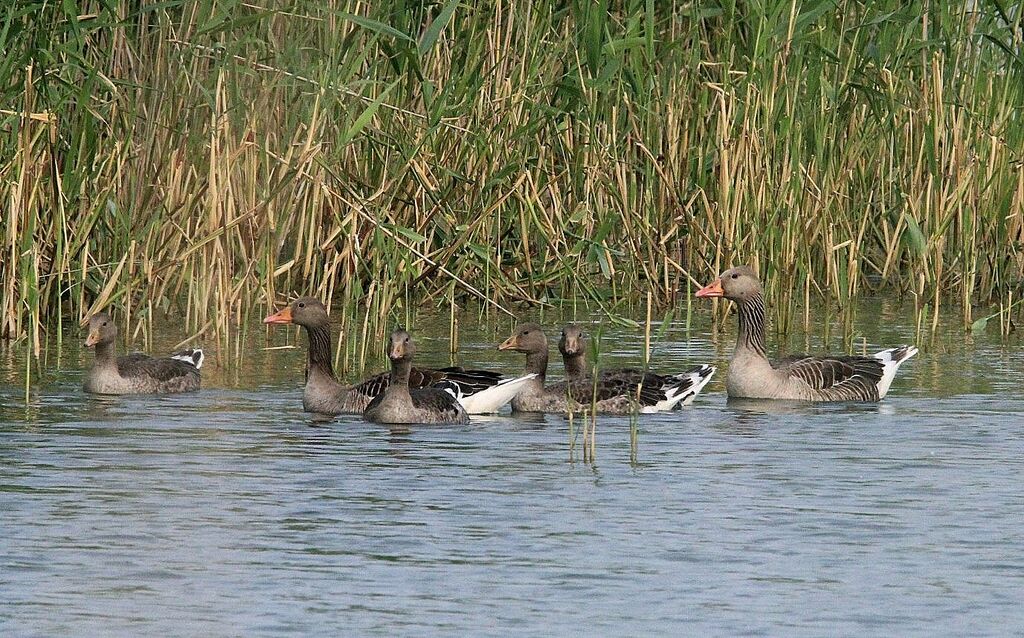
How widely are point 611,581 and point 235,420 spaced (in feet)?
14.8

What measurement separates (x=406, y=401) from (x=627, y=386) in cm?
131

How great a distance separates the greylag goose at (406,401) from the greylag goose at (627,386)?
676 millimetres

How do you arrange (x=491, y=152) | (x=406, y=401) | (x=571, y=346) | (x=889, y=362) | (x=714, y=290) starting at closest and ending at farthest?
(x=406, y=401), (x=571, y=346), (x=889, y=362), (x=714, y=290), (x=491, y=152)

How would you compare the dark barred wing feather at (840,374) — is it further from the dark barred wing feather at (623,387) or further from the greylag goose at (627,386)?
the dark barred wing feather at (623,387)

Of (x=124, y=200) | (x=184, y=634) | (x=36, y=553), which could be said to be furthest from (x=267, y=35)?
(x=184, y=634)

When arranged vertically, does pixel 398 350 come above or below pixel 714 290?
below

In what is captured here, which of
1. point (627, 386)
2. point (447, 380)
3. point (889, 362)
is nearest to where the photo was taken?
point (627, 386)

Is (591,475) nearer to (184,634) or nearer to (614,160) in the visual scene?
(184,634)

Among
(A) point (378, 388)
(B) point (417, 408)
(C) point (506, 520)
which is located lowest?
(C) point (506, 520)

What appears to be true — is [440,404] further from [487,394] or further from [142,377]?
[142,377]

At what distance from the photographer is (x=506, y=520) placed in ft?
27.7

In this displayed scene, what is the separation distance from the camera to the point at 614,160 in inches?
623

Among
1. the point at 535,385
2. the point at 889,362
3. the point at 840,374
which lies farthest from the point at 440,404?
the point at 889,362

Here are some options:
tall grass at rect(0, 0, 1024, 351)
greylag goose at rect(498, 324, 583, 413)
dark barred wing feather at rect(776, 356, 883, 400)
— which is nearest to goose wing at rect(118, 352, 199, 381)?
tall grass at rect(0, 0, 1024, 351)
